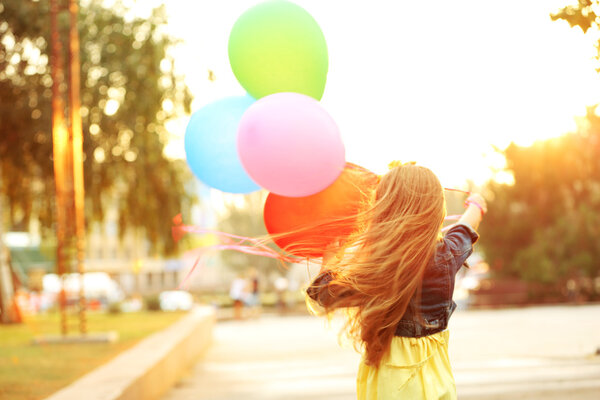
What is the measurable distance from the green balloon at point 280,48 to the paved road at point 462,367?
1294mm

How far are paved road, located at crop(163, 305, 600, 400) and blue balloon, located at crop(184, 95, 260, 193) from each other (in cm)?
106

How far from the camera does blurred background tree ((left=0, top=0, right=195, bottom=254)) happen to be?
51.6 feet

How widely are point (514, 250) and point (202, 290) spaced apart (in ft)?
160

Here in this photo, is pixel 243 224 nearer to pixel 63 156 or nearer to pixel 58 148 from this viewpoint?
pixel 63 156

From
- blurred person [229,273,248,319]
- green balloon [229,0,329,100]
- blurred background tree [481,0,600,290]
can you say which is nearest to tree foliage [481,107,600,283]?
blurred background tree [481,0,600,290]

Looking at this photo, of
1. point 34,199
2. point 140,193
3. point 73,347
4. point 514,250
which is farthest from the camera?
point 514,250

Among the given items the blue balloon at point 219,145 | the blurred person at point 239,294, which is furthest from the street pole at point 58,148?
the blurred person at point 239,294

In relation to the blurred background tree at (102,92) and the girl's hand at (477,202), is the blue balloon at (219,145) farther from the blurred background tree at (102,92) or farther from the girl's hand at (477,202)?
the blurred background tree at (102,92)

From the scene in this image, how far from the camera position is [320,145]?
3262 millimetres

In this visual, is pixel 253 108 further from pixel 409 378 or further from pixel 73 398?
Result: pixel 73 398

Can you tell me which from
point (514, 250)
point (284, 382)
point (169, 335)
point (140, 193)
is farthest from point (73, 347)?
point (514, 250)

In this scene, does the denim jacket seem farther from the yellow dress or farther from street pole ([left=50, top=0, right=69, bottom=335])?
street pole ([left=50, top=0, right=69, bottom=335])

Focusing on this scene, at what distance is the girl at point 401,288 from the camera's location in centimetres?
296

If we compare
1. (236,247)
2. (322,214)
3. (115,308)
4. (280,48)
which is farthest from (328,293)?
(115,308)
